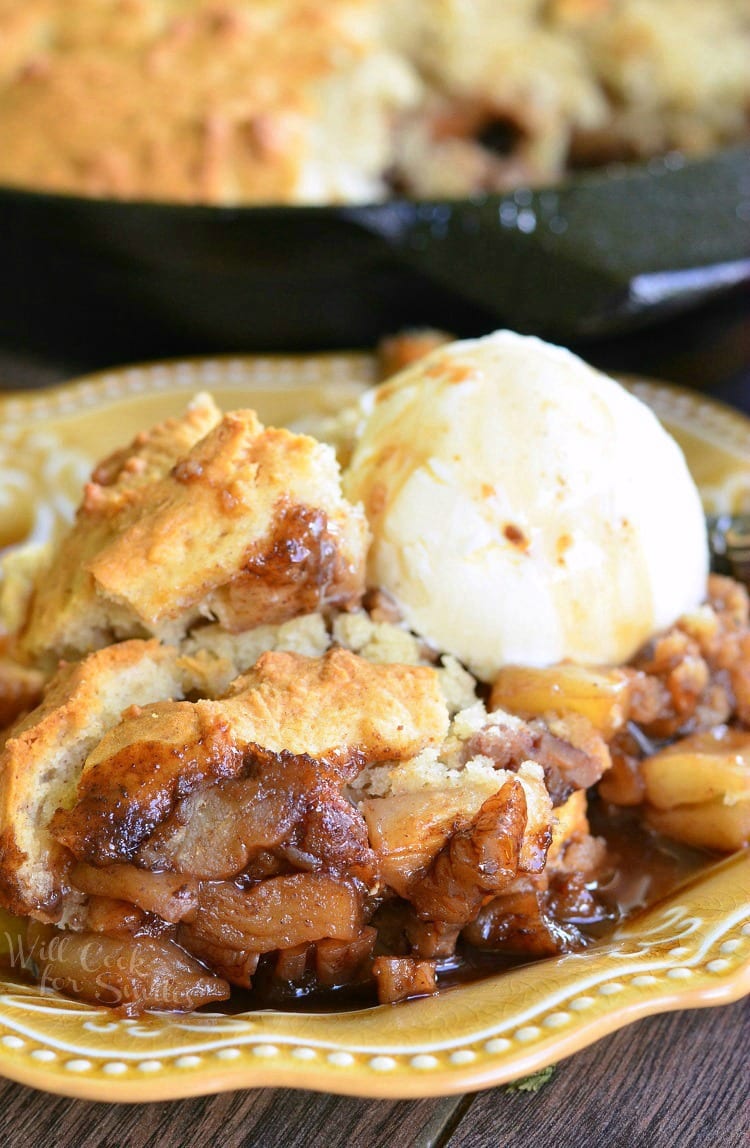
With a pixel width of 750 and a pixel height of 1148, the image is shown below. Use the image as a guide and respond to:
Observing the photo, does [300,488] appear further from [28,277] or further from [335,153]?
[335,153]

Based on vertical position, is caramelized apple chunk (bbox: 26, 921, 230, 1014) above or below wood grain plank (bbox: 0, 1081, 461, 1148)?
above

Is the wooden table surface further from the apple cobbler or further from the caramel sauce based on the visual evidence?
the apple cobbler

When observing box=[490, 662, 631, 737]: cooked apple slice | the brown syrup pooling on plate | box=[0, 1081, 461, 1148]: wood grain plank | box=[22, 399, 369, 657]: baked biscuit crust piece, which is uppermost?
box=[22, 399, 369, 657]: baked biscuit crust piece

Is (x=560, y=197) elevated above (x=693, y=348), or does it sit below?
above

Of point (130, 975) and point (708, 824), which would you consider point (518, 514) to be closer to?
point (708, 824)

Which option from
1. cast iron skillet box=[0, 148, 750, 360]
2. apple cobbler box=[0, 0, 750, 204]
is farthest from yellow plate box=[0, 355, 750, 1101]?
apple cobbler box=[0, 0, 750, 204]

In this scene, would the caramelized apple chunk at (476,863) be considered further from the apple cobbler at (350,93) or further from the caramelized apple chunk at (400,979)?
the apple cobbler at (350,93)

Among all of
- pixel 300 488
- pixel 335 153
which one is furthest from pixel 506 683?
pixel 335 153
